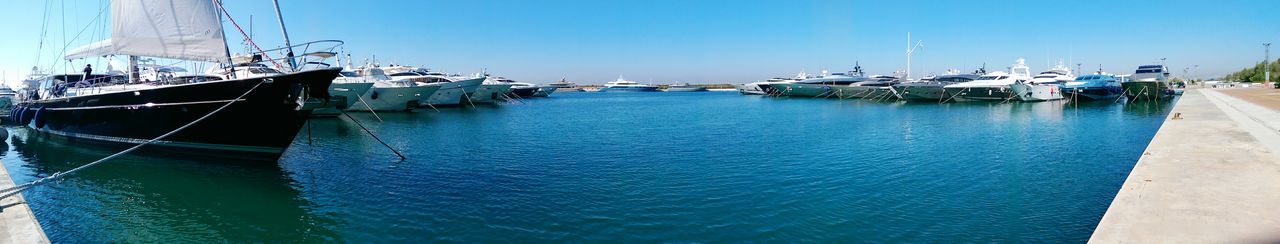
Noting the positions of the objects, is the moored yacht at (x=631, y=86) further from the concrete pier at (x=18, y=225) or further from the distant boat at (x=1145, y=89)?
the concrete pier at (x=18, y=225)

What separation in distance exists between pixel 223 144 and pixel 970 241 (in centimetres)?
1717

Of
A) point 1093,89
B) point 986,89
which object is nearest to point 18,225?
point 986,89

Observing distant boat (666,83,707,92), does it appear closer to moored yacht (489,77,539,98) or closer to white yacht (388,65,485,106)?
moored yacht (489,77,539,98)

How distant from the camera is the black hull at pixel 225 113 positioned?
49.1 feet

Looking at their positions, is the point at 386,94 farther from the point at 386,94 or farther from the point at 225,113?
the point at 225,113

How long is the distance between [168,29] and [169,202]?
7.81m

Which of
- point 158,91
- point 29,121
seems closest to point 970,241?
point 158,91

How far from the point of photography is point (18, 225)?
7164 mm

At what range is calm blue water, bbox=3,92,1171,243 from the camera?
30.7ft

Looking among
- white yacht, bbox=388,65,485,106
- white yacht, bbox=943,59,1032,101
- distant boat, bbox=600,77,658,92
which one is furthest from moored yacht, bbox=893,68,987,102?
distant boat, bbox=600,77,658,92

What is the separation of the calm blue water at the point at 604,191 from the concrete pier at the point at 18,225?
1.19 meters

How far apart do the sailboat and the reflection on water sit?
65cm

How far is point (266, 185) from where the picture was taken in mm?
13391

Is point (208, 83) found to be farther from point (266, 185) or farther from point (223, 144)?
point (266, 185)
